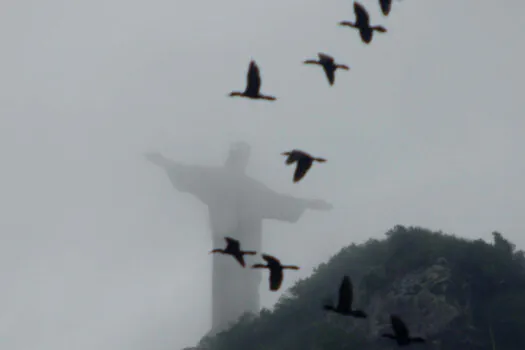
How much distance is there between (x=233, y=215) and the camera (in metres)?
39.0

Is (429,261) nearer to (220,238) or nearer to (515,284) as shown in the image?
(515,284)

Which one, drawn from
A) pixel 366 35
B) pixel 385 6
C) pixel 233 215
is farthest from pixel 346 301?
pixel 233 215

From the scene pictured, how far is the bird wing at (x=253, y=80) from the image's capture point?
10039 mm

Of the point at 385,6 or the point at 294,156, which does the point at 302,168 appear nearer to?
the point at 294,156

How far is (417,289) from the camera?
3142 cm

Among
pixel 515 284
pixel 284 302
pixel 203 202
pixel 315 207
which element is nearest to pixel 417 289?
pixel 515 284

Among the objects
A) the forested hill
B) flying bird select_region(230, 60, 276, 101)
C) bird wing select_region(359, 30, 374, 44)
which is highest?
bird wing select_region(359, 30, 374, 44)

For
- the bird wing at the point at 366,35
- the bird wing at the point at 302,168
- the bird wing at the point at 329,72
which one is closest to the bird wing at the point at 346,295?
the bird wing at the point at 302,168

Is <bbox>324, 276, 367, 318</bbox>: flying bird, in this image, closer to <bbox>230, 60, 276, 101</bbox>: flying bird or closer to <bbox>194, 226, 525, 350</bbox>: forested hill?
<bbox>230, 60, 276, 101</bbox>: flying bird

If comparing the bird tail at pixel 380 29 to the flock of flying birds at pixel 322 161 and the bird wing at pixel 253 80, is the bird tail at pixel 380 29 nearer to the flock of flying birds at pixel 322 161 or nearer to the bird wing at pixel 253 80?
the flock of flying birds at pixel 322 161

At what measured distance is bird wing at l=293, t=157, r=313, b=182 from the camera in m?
11.0

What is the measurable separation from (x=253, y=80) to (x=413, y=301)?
74.6 ft

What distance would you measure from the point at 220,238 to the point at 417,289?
1177 centimetres

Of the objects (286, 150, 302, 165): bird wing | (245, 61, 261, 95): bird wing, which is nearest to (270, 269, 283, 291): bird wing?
(286, 150, 302, 165): bird wing
